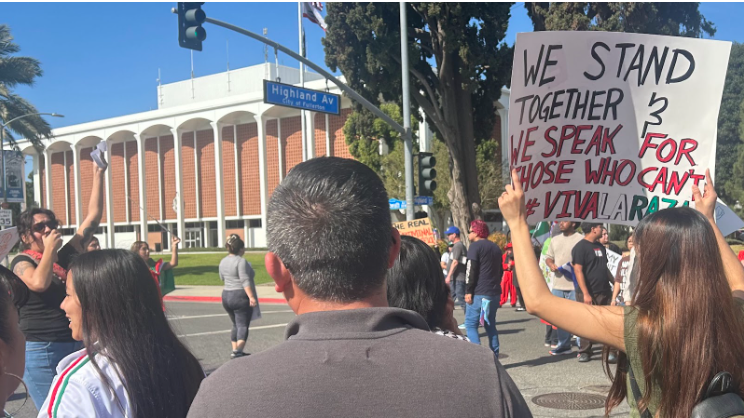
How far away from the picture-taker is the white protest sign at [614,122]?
3.63 m

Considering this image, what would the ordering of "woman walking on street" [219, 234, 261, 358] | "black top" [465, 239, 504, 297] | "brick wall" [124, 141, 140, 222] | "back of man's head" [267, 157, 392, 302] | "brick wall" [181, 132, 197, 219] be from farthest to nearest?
"brick wall" [124, 141, 140, 222], "brick wall" [181, 132, 197, 219], "woman walking on street" [219, 234, 261, 358], "black top" [465, 239, 504, 297], "back of man's head" [267, 157, 392, 302]

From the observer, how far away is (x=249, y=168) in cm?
5597

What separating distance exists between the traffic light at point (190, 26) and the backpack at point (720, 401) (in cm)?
1029

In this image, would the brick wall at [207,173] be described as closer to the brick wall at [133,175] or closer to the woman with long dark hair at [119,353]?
the brick wall at [133,175]

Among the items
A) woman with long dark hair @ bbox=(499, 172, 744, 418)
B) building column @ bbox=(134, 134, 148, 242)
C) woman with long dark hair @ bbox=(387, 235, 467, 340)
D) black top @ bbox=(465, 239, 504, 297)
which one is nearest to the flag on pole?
black top @ bbox=(465, 239, 504, 297)

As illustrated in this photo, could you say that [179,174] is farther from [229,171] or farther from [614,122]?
[614,122]

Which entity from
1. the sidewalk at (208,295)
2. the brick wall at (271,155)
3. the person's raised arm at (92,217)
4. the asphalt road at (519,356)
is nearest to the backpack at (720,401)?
the asphalt road at (519,356)

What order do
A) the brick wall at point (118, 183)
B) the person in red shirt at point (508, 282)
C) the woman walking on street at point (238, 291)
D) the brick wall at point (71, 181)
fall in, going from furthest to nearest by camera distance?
the brick wall at point (71, 181)
the brick wall at point (118, 183)
the person in red shirt at point (508, 282)
the woman walking on street at point (238, 291)

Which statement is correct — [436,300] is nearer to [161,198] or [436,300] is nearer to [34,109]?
[34,109]

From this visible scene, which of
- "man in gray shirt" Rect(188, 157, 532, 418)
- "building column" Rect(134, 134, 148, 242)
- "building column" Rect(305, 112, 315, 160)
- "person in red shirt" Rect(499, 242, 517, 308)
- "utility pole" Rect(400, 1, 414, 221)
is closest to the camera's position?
"man in gray shirt" Rect(188, 157, 532, 418)

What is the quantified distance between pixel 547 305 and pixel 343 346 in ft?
4.96

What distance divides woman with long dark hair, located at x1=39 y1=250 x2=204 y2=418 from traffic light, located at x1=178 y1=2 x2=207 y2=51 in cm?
901

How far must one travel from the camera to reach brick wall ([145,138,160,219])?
→ 60969 mm

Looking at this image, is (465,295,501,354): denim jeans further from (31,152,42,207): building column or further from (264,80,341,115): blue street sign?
(31,152,42,207): building column
